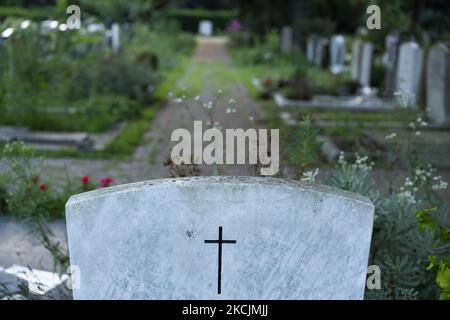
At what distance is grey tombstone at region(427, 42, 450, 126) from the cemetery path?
2823 millimetres

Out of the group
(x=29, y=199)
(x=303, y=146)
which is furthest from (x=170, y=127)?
(x=303, y=146)

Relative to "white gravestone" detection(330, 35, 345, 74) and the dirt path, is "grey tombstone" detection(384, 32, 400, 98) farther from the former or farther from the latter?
"white gravestone" detection(330, 35, 345, 74)

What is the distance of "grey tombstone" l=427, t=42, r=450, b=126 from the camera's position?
1151 centimetres

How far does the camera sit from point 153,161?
9234 mm

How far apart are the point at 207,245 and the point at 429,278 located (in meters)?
1.55

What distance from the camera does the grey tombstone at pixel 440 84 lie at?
37.8 ft

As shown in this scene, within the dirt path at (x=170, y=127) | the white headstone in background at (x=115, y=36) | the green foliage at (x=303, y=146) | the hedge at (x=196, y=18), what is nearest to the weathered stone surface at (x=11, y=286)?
the dirt path at (x=170, y=127)

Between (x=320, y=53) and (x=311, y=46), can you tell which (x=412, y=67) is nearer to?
(x=320, y=53)

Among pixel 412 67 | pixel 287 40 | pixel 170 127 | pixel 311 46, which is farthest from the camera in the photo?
pixel 287 40

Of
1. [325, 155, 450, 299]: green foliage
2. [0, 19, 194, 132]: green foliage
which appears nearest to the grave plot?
[0, 19, 194, 132]: green foliage

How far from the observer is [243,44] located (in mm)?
31094

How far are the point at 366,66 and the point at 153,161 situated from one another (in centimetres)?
872
